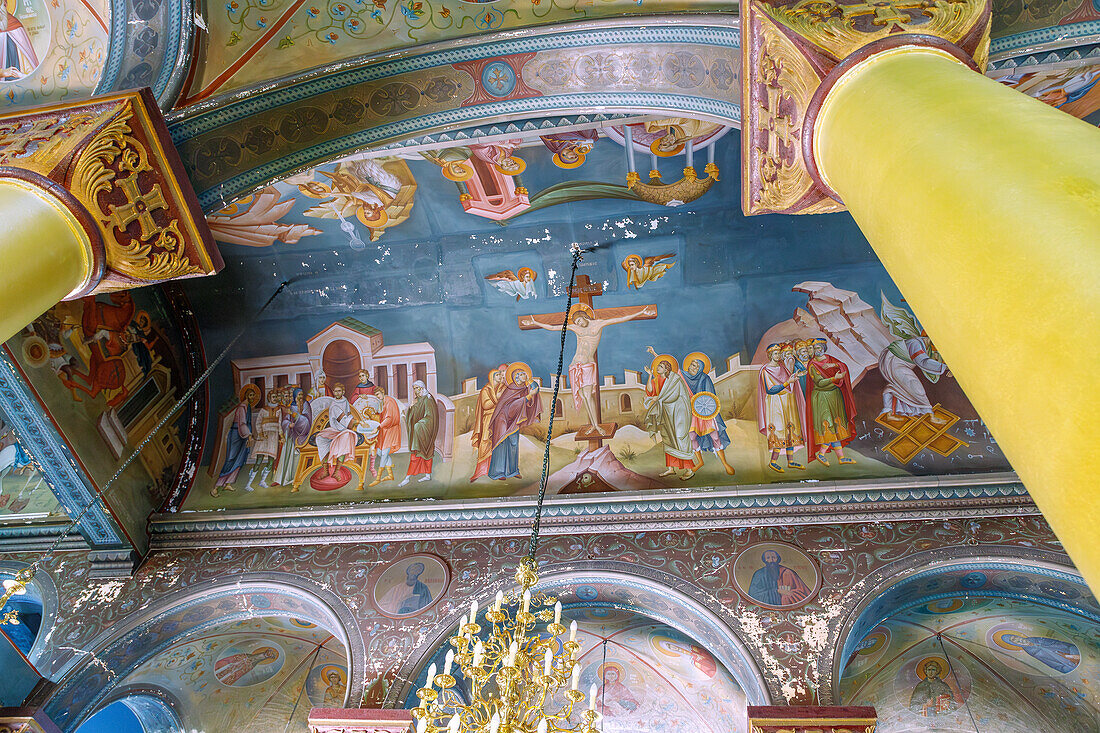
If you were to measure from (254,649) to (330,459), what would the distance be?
2.19 metres

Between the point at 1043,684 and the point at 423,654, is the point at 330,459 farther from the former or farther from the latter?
the point at 1043,684

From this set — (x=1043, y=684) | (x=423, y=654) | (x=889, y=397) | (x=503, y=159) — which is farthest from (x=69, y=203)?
(x=1043, y=684)

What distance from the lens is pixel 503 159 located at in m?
6.63

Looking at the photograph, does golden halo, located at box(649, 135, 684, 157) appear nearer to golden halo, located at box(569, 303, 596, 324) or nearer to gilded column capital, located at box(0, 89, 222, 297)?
golden halo, located at box(569, 303, 596, 324)

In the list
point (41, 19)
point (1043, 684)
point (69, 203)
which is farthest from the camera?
point (1043, 684)

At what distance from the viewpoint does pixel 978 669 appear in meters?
7.36

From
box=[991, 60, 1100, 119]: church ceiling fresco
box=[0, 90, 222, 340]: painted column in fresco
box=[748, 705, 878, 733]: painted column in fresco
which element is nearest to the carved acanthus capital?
box=[748, 705, 878, 733]: painted column in fresco

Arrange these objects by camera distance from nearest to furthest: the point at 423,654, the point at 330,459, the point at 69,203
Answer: the point at 69,203
the point at 423,654
the point at 330,459

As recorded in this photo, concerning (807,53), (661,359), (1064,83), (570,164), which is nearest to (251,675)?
(661,359)

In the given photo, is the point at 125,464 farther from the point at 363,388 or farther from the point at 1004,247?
the point at 1004,247

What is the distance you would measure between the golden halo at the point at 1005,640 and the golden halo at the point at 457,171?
20.7 feet

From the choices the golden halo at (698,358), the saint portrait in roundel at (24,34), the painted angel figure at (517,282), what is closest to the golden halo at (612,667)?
the golden halo at (698,358)

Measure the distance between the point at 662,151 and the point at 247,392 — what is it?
16.6 ft

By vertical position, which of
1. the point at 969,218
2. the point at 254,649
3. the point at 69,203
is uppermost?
the point at 254,649
